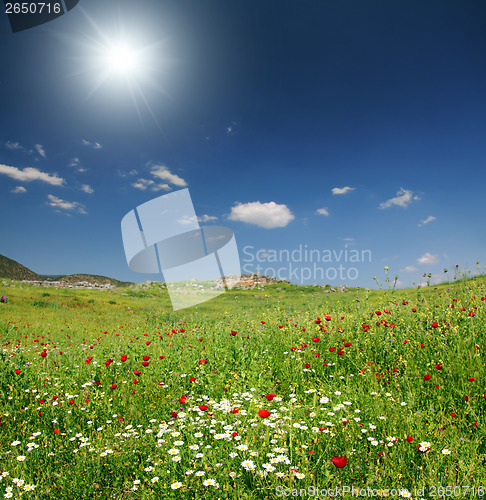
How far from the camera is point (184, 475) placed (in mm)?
3057

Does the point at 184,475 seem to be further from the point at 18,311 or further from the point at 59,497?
the point at 18,311

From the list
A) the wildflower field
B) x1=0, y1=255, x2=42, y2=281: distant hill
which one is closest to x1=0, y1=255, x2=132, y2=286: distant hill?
x1=0, y1=255, x2=42, y2=281: distant hill

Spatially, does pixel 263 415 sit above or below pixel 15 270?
below

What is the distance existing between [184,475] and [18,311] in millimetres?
20221

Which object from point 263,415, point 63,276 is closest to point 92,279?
point 63,276

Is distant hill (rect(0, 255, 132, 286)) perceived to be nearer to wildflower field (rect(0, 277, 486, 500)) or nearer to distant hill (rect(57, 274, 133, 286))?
distant hill (rect(57, 274, 133, 286))

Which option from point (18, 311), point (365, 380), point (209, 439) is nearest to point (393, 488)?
point (209, 439)

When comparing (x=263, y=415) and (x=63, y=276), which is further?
(x=63, y=276)

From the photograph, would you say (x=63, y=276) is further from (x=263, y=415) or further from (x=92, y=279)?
(x=263, y=415)

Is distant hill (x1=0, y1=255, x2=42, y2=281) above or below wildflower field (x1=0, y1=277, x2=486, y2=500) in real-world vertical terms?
above

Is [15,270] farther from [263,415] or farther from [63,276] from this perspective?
[263,415]

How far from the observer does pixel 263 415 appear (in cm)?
293

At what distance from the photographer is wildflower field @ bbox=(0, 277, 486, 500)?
9.83ft

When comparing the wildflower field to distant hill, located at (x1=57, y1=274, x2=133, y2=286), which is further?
distant hill, located at (x1=57, y1=274, x2=133, y2=286)
